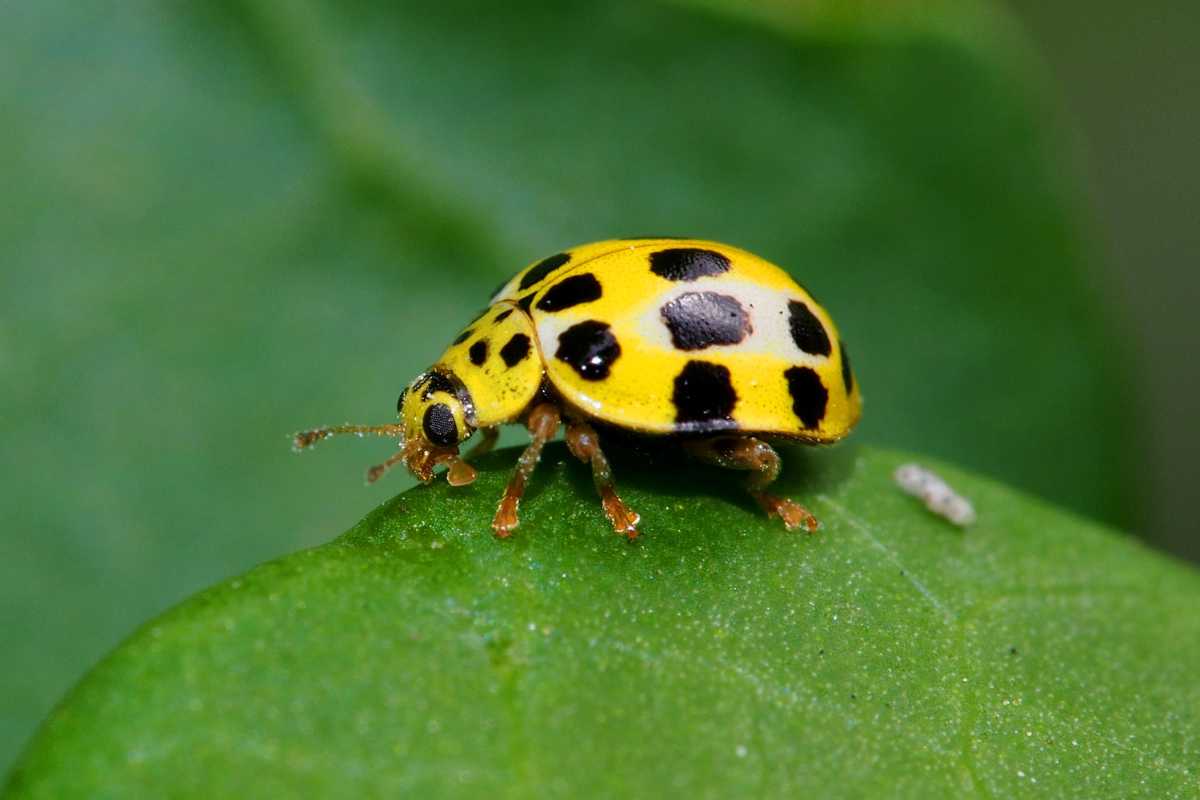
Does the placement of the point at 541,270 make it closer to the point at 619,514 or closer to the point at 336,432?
the point at 336,432

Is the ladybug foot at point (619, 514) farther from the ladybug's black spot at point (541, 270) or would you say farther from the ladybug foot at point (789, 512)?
the ladybug's black spot at point (541, 270)

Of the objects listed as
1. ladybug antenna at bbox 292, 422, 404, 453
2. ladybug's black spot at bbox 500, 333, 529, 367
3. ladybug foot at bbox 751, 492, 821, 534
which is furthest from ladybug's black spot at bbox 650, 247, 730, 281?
ladybug antenna at bbox 292, 422, 404, 453

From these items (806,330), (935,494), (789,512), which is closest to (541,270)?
(806,330)

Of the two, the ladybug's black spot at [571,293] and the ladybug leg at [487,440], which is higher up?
the ladybug's black spot at [571,293]

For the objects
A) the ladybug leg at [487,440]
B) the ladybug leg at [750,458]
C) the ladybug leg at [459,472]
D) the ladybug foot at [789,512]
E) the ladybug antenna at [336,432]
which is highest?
the ladybug leg at [487,440]

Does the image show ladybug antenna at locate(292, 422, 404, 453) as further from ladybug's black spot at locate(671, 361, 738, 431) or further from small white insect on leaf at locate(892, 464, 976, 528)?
small white insect on leaf at locate(892, 464, 976, 528)

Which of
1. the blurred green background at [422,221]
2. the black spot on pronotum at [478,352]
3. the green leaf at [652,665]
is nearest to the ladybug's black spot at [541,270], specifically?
the black spot on pronotum at [478,352]

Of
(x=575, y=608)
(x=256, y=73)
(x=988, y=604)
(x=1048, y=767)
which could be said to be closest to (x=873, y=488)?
(x=988, y=604)
